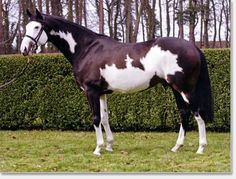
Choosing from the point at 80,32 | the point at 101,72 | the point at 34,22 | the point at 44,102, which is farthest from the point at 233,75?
the point at 44,102

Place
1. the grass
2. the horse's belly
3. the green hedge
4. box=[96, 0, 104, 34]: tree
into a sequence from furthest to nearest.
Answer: the green hedge → box=[96, 0, 104, 34]: tree → the horse's belly → the grass

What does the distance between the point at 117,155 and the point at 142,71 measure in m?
0.96

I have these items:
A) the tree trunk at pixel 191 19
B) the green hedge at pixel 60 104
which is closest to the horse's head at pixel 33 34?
the tree trunk at pixel 191 19

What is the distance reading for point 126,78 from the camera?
4691 millimetres

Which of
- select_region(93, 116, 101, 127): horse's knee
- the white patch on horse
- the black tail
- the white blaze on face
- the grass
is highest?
the white patch on horse

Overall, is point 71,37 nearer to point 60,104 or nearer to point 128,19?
point 128,19

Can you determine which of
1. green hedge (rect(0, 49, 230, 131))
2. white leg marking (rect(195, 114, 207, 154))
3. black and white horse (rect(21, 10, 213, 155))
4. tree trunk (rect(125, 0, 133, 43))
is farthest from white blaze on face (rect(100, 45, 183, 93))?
green hedge (rect(0, 49, 230, 131))

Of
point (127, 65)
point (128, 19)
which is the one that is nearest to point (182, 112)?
point (127, 65)

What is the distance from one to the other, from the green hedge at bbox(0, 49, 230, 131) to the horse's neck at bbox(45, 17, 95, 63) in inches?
85.9

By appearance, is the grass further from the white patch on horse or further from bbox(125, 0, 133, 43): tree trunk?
bbox(125, 0, 133, 43): tree trunk

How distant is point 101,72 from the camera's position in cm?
473

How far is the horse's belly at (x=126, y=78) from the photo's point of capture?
4664 mm

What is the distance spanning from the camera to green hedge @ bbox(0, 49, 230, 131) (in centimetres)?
693

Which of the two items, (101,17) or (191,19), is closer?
(191,19)
